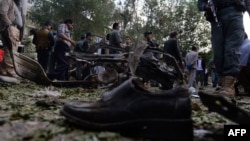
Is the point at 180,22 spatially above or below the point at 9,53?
above

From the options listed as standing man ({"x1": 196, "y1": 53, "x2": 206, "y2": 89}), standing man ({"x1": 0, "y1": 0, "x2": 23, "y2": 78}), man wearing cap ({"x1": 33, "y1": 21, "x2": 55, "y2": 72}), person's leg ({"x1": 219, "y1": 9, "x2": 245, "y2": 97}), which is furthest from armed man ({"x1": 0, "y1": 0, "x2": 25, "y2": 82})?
standing man ({"x1": 196, "y1": 53, "x2": 206, "y2": 89})

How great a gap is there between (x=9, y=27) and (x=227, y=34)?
3785 millimetres

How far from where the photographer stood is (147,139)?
1.82m

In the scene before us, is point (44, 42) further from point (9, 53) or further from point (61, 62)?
point (9, 53)

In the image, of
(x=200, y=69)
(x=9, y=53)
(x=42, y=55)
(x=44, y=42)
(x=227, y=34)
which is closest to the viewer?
(x=227, y=34)

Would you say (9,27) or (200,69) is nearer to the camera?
(9,27)

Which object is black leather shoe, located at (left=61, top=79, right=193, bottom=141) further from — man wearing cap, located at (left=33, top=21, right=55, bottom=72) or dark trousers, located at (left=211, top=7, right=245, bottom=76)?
man wearing cap, located at (left=33, top=21, right=55, bottom=72)

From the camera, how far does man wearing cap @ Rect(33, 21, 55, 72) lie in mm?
9307

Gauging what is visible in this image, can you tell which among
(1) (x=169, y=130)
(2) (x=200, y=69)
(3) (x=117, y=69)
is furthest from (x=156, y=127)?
(2) (x=200, y=69)

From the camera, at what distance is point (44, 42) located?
9328 millimetres

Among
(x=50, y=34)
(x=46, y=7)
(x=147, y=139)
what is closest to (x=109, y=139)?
(x=147, y=139)

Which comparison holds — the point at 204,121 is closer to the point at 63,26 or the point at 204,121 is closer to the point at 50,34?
the point at 63,26

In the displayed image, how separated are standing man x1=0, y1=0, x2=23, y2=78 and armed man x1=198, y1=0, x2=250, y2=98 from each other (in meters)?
3.37

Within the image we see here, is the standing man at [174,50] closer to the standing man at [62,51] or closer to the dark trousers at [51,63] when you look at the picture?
the standing man at [62,51]
